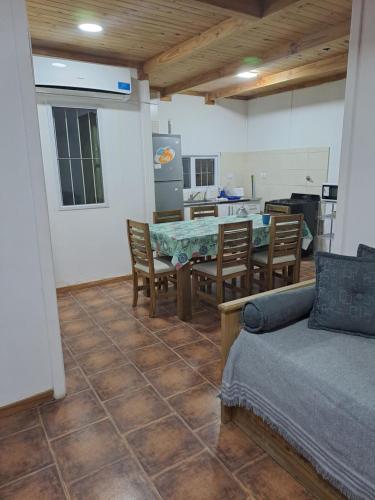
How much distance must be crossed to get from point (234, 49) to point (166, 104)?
2143 millimetres

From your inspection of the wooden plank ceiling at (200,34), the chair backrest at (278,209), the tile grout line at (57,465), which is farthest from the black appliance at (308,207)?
the tile grout line at (57,465)

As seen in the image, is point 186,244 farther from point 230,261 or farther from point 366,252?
point 366,252

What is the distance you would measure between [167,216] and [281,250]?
58.4 inches

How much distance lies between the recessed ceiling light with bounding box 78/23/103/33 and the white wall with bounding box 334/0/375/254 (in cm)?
206

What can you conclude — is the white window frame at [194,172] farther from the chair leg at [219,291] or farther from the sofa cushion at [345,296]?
the sofa cushion at [345,296]

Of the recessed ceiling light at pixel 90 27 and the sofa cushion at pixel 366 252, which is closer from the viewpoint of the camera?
the sofa cushion at pixel 366 252

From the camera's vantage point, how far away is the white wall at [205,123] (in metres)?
5.73

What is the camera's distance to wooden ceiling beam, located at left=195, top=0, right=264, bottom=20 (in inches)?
96.4

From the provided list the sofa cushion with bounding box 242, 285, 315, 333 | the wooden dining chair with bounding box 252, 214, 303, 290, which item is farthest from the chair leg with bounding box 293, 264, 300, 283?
the sofa cushion with bounding box 242, 285, 315, 333

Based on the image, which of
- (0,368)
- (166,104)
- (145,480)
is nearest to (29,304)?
(0,368)

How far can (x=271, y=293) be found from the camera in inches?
78.5

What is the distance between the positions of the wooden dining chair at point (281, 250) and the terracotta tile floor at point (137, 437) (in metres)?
1.01

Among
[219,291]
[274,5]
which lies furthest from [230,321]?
[274,5]

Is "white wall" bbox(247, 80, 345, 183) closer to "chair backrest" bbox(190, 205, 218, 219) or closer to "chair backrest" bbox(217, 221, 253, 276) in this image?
"chair backrest" bbox(190, 205, 218, 219)
